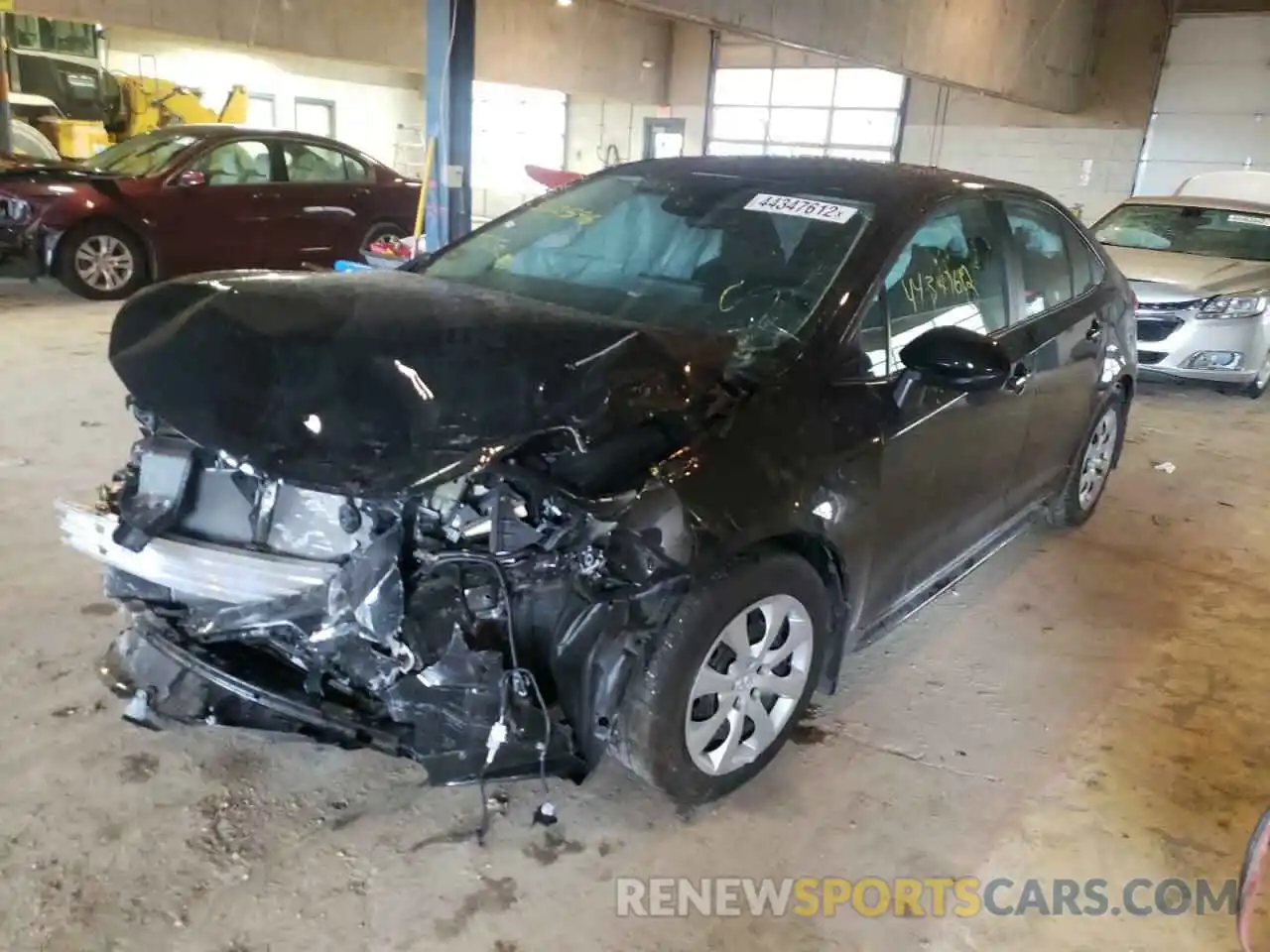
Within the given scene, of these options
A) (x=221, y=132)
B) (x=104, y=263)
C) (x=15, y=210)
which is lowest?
(x=104, y=263)

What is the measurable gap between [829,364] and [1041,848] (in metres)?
1.24

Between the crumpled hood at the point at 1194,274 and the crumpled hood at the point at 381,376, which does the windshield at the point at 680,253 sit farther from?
the crumpled hood at the point at 1194,274

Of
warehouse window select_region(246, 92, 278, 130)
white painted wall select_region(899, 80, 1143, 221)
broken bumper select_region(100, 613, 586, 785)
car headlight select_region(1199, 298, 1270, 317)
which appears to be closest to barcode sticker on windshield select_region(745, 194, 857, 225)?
broken bumper select_region(100, 613, 586, 785)

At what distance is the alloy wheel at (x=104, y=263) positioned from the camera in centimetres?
776

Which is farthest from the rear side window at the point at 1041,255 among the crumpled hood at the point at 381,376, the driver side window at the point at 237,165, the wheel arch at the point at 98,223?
the wheel arch at the point at 98,223

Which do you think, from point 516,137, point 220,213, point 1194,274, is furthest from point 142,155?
point 516,137

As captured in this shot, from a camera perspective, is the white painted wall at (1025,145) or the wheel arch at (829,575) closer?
the wheel arch at (829,575)

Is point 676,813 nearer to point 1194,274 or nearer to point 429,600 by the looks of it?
point 429,600

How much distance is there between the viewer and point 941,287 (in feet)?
8.99

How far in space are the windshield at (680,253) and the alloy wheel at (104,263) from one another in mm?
5979

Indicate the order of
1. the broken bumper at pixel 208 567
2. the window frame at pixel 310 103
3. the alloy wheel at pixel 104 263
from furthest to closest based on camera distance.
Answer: the window frame at pixel 310 103 < the alloy wheel at pixel 104 263 < the broken bumper at pixel 208 567

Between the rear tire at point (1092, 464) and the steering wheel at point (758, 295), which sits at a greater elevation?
the steering wheel at point (758, 295)

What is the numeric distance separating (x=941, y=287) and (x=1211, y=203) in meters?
6.54

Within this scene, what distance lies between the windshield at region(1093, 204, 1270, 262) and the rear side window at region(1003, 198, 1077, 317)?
14.8 feet
